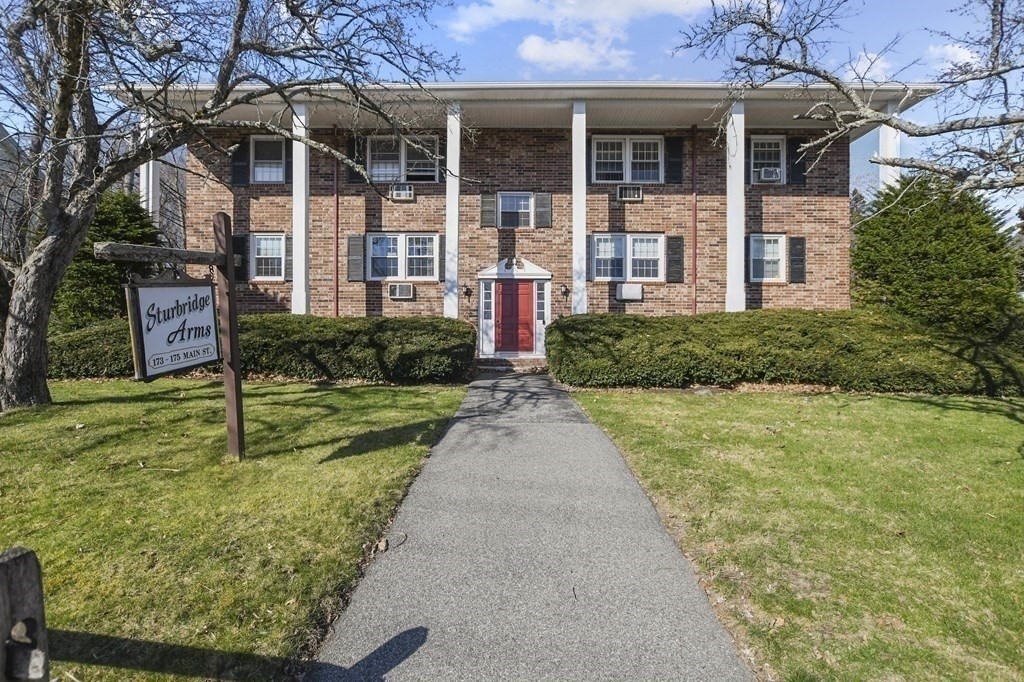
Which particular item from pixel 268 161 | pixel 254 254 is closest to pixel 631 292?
pixel 254 254

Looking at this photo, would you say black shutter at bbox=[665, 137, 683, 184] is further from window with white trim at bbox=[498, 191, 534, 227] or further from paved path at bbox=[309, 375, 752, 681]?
paved path at bbox=[309, 375, 752, 681]

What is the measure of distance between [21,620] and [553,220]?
14019 millimetres

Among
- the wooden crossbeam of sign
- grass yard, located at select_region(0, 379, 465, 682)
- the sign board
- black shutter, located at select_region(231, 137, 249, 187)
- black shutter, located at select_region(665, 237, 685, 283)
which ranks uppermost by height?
black shutter, located at select_region(231, 137, 249, 187)

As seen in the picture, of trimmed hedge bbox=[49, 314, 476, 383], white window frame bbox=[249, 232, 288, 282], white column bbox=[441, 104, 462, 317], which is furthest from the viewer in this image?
white window frame bbox=[249, 232, 288, 282]

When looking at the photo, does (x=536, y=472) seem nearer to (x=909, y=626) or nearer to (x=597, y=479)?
(x=597, y=479)

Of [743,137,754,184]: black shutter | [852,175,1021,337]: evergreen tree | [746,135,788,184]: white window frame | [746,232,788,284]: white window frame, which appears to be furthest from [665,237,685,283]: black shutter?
[852,175,1021,337]: evergreen tree

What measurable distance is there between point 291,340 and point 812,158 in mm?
13478

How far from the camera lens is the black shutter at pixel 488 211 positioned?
47.9 ft

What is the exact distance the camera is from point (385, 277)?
48.5ft

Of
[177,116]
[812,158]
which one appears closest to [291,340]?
[177,116]

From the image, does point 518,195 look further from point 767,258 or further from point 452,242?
point 767,258

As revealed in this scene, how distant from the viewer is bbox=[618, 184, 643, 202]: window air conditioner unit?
14.7m

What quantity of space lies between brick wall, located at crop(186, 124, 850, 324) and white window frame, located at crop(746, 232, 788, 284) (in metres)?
0.16

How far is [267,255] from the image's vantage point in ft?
48.4
